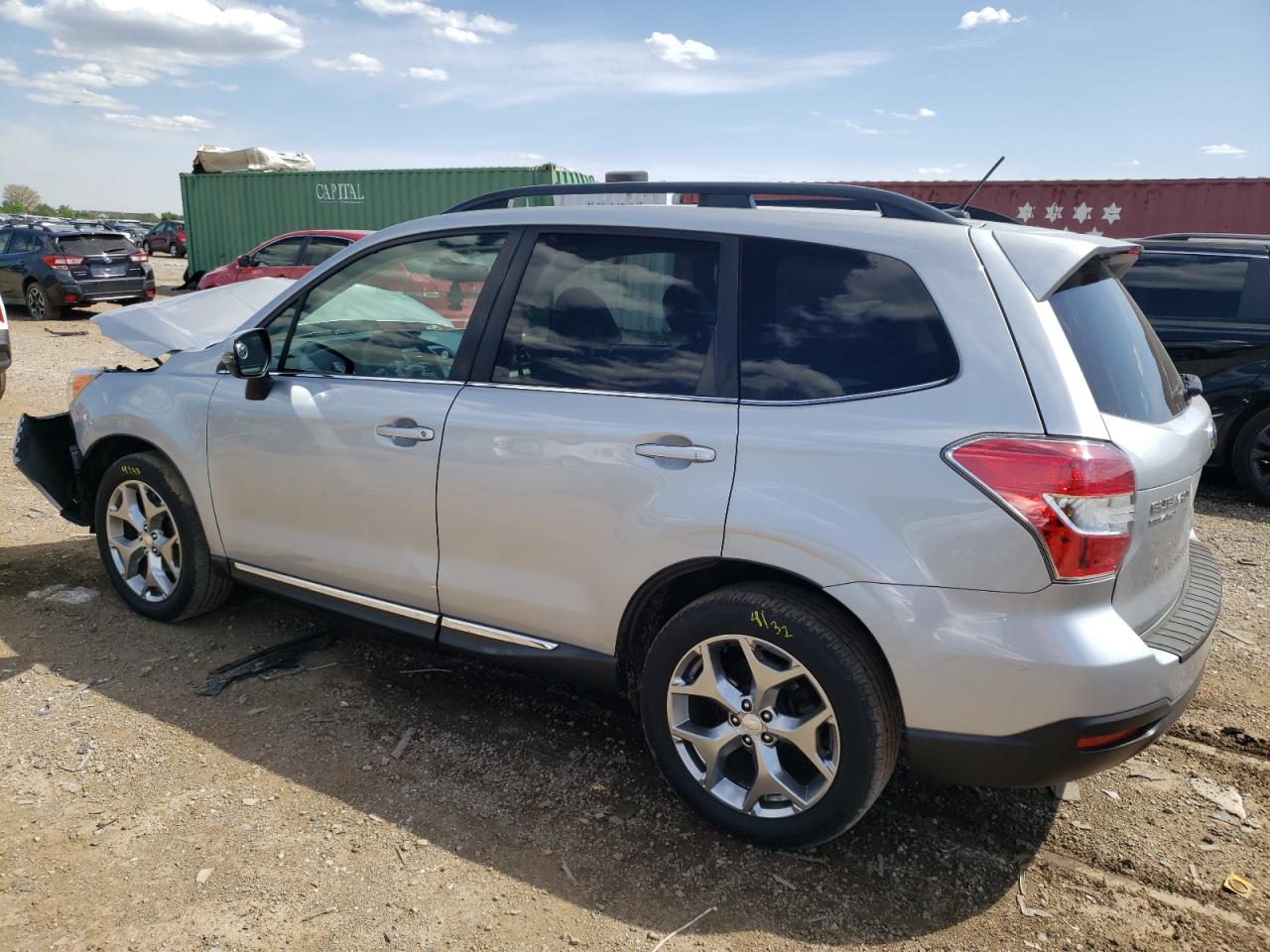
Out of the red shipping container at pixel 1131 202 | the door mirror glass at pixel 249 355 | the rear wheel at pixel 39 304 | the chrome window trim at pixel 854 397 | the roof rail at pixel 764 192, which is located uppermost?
the red shipping container at pixel 1131 202

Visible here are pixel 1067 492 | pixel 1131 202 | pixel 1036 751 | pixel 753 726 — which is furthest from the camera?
pixel 1131 202

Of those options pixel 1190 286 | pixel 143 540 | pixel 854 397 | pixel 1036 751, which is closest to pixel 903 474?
pixel 854 397

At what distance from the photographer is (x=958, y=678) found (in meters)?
2.27

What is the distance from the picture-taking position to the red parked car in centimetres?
1393

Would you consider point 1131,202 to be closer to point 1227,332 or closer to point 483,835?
point 1227,332

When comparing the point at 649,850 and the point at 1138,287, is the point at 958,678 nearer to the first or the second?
the point at 649,850

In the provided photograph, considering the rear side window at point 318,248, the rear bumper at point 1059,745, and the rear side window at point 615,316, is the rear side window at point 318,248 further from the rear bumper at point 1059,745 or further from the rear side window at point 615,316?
the rear bumper at point 1059,745

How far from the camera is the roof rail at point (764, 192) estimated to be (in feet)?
8.67

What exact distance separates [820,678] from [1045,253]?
4.12ft

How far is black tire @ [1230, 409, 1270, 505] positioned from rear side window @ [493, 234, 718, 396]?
19.4 ft

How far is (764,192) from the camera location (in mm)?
2846

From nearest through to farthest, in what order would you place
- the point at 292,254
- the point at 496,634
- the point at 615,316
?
the point at 615,316 → the point at 496,634 → the point at 292,254

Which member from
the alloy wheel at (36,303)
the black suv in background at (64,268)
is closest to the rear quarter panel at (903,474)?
the black suv in background at (64,268)

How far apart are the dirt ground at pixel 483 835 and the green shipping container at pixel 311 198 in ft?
50.7
